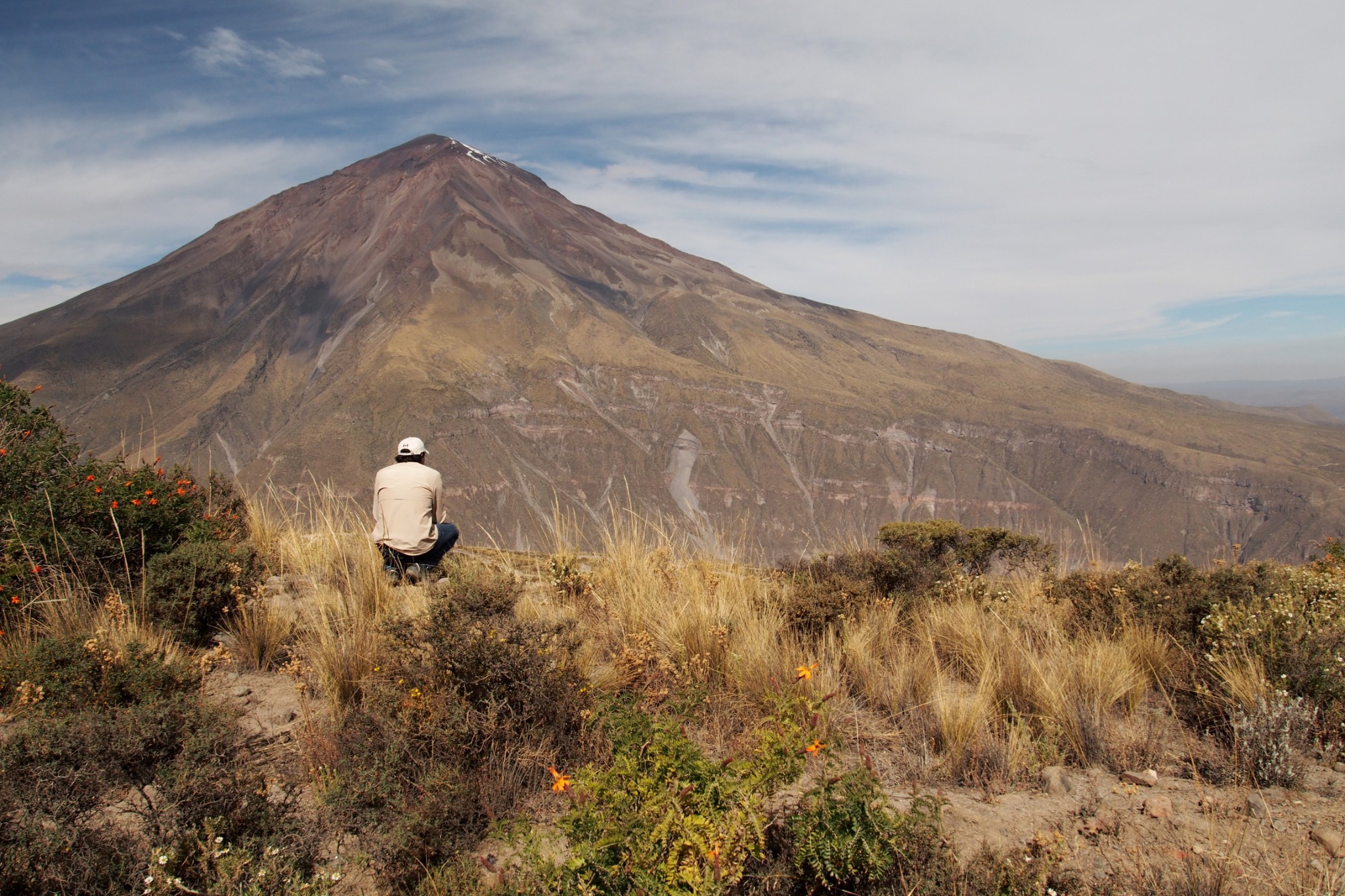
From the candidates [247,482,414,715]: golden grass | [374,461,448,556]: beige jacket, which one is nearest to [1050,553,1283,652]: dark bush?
[247,482,414,715]: golden grass

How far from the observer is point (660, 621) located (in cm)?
454

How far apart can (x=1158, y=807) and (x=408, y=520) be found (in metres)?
Answer: 5.24

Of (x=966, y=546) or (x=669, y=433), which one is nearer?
(x=966, y=546)

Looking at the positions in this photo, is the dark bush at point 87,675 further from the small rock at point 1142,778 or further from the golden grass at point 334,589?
the small rock at point 1142,778

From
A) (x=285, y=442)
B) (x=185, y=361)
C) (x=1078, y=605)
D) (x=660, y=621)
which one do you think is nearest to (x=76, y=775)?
(x=660, y=621)

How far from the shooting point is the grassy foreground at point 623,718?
238cm

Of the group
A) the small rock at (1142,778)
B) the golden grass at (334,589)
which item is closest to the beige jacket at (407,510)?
the golden grass at (334,589)

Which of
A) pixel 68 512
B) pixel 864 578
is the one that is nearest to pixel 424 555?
pixel 68 512

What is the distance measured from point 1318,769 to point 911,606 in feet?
7.48

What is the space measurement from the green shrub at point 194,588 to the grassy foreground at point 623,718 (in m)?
0.02

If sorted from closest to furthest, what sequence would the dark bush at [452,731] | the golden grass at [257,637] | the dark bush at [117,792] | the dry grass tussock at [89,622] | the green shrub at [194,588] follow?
the dark bush at [117,792] < the dark bush at [452,731] < the dry grass tussock at [89,622] < the golden grass at [257,637] < the green shrub at [194,588]

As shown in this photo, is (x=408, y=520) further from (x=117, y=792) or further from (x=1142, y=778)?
(x=1142, y=778)

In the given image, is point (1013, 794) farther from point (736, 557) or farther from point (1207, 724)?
point (736, 557)

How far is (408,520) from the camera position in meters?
5.97
